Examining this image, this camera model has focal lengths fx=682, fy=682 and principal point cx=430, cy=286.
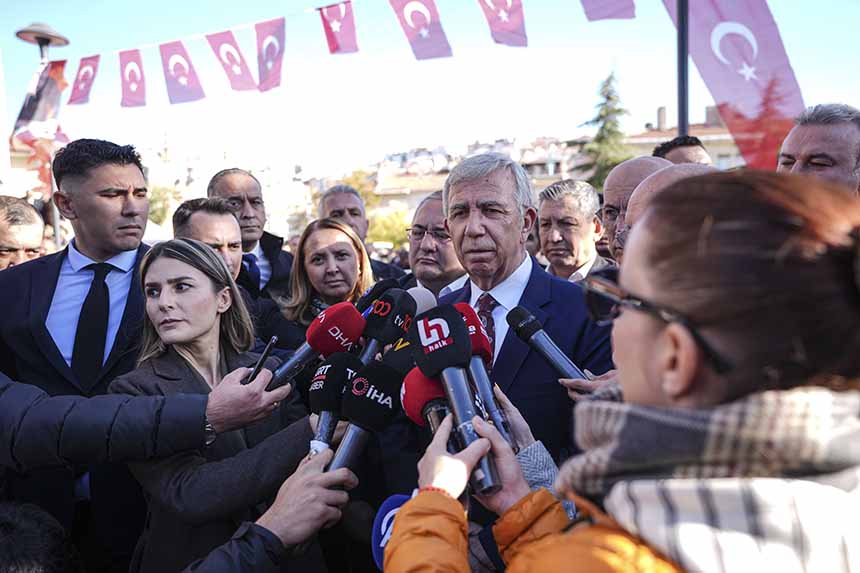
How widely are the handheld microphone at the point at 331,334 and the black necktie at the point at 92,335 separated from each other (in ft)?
3.73

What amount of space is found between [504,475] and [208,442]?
1.05 meters

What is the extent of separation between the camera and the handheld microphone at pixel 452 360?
154 centimetres

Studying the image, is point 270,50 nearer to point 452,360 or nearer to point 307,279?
point 307,279

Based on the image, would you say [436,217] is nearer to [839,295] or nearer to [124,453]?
[124,453]

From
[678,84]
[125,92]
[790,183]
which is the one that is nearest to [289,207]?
[125,92]

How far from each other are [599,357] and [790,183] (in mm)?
1417

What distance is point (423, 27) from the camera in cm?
799

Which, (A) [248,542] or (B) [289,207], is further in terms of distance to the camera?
(B) [289,207]

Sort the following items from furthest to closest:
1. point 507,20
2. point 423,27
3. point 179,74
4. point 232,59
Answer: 1. point 179,74
2. point 232,59
3. point 423,27
4. point 507,20

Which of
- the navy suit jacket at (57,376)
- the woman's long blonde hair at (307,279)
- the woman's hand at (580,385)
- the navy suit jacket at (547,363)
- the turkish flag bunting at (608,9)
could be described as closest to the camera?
the woman's hand at (580,385)

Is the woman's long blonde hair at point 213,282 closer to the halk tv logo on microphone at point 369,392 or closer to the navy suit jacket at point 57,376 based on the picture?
the navy suit jacket at point 57,376

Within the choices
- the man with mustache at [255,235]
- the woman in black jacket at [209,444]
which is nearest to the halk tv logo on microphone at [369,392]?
the woman in black jacket at [209,444]

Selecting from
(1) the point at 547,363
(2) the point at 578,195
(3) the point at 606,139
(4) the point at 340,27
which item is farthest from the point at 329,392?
(3) the point at 606,139

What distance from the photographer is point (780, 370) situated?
39.6 inches
